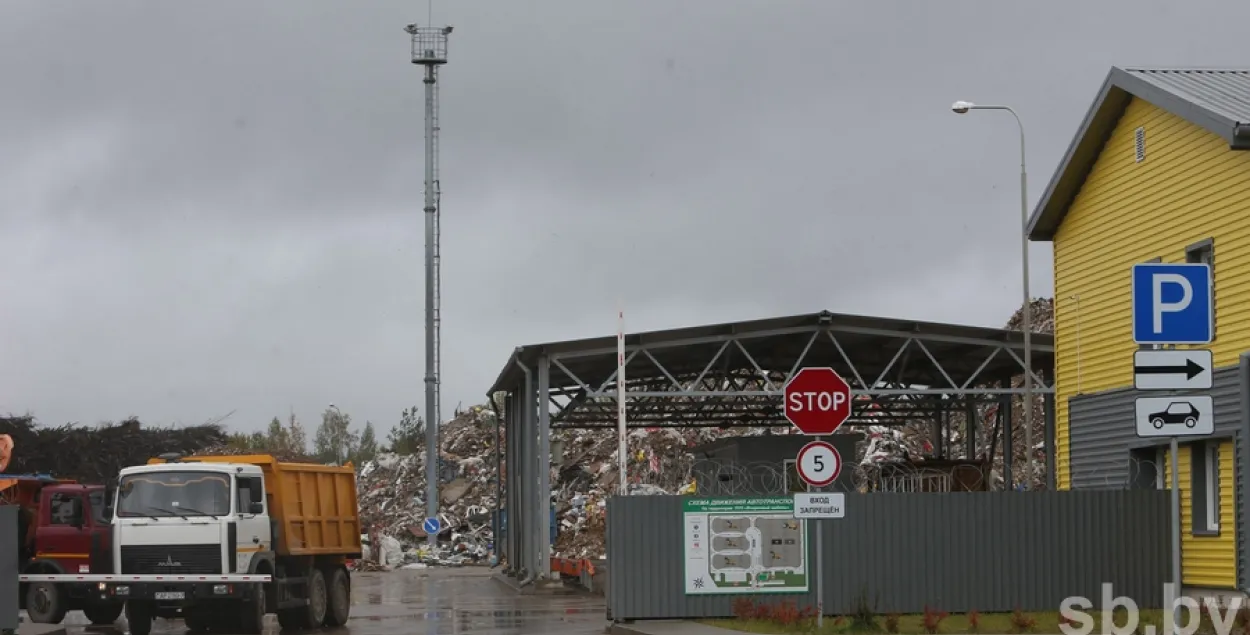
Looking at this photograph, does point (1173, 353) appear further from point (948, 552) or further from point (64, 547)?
point (64, 547)

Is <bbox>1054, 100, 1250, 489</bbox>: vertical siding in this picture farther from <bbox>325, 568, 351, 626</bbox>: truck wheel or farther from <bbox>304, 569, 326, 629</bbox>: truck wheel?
<bbox>304, 569, 326, 629</bbox>: truck wheel

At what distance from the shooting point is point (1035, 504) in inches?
1008

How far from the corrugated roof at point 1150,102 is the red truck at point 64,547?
17013 millimetres

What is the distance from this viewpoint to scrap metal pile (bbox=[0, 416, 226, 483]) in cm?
5475

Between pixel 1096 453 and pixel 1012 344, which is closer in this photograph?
pixel 1096 453

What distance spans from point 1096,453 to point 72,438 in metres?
37.7

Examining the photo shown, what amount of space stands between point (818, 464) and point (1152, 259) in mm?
8548

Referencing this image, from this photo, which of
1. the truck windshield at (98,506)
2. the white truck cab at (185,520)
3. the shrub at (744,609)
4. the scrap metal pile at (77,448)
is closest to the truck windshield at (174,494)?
the white truck cab at (185,520)

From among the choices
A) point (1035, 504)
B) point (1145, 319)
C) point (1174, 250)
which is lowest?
point (1035, 504)

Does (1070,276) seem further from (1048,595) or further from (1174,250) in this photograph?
(1048,595)

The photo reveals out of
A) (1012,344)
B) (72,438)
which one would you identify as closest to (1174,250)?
(1012,344)

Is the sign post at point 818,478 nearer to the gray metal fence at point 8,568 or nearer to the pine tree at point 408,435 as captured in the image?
the gray metal fence at point 8,568

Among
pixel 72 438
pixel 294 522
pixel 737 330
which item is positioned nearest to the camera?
pixel 294 522

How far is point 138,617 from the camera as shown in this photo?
25.2m
